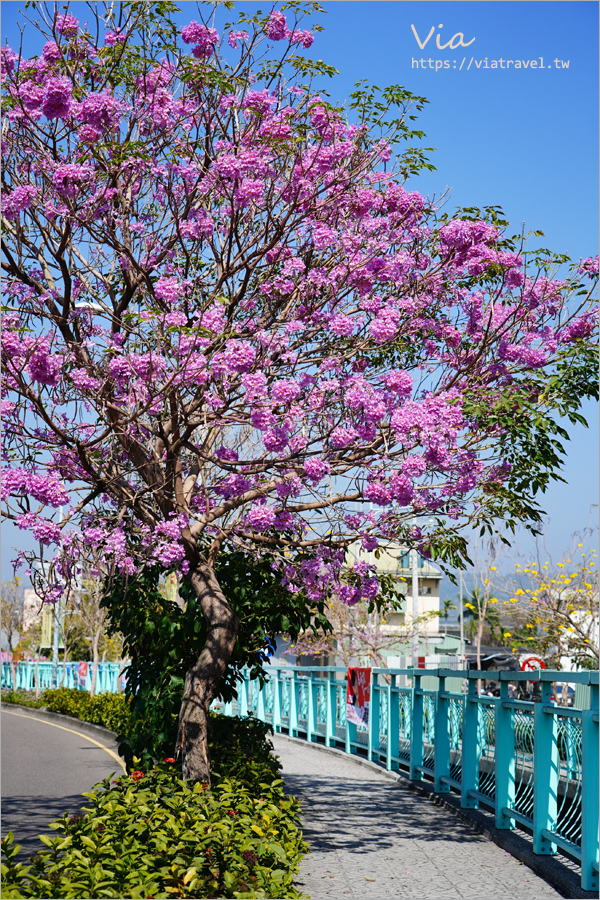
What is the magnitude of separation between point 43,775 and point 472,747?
7427 mm

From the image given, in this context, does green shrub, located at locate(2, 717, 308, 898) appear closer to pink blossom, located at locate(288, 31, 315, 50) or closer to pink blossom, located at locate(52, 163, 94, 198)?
pink blossom, located at locate(52, 163, 94, 198)

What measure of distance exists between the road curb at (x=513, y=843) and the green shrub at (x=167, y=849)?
5.92 ft

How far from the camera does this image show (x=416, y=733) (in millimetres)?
12523

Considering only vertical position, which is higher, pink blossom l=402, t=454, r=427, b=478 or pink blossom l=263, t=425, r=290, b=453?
pink blossom l=263, t=425, r=290, b=453

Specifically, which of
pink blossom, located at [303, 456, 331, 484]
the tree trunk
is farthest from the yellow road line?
pink blossom, located at [303, 456, 331, 484]

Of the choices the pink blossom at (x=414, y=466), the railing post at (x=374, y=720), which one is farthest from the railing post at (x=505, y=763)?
the railing post at (x=374, y=720)

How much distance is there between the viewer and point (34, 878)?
4.78 meters

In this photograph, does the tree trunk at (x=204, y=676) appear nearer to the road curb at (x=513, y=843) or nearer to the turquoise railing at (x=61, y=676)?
the road curb at (x=513, y=843)

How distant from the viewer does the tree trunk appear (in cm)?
828

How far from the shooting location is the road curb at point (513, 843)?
22.1 feet

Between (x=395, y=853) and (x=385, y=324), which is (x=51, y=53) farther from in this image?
(x=395, y=853)

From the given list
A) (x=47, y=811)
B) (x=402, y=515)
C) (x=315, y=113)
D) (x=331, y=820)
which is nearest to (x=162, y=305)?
(x=315, y=113)

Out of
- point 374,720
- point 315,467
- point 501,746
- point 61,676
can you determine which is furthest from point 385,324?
point 61,676

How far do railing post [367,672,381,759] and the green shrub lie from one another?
7.39 metres
